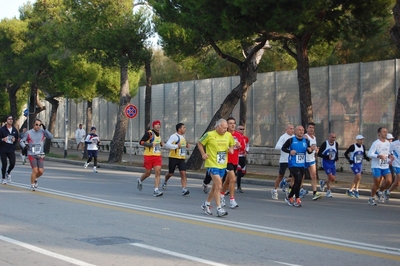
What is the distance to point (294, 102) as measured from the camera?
28.3m

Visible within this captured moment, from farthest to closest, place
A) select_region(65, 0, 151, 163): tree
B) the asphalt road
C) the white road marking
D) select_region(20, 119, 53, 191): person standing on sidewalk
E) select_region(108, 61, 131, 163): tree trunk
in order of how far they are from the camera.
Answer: select_region(108, 61, 131, 163): tree trunk → select_region(65, 0, 151, 163): tree → select_region(20, 119, 53, 191): person standing on sidewalk → the white road marking → the asphalt road

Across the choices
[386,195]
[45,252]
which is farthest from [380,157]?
[45,252]

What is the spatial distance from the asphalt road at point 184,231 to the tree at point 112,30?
13968 millimetres

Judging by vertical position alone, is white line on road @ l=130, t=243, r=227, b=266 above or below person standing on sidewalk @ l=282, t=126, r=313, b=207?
below

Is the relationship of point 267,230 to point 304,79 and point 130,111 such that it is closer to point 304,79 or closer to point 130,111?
point 304,79

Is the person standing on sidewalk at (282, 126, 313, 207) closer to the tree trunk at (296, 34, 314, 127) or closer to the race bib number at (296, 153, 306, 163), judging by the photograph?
the race bib number at (296, 153, 306, 163)

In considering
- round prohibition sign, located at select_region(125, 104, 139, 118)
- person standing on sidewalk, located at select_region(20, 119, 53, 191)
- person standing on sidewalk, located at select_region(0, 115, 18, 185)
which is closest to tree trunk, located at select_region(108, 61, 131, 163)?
round prohibition sign, located at select_region(125, 104, 139, 118)

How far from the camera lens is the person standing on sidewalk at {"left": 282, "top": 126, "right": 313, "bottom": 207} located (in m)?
14.4

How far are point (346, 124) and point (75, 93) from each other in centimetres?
1714

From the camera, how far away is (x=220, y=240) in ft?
31.9

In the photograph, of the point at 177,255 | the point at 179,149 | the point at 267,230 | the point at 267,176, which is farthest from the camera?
the point at 267,176

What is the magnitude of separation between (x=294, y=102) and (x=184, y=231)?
1853 cm

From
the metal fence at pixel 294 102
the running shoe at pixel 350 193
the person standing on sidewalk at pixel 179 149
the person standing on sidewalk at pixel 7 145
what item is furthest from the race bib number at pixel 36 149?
the metal fence at pixel 294 102

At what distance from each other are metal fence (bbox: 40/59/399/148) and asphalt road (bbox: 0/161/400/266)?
869 centimetres
